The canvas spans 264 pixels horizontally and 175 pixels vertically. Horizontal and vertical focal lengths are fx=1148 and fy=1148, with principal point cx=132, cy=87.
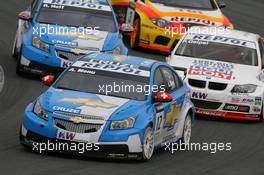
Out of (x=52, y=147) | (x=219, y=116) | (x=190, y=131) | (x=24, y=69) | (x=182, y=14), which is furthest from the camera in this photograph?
(x=182, y=14)

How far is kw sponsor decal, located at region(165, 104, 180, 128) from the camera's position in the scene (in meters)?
17.5

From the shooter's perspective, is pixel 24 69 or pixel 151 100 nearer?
pixel 151 100

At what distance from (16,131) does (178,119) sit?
2566mm

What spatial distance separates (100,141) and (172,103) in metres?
2.07

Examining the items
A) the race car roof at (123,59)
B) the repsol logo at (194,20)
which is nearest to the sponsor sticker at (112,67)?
the race car roof at (123,59)

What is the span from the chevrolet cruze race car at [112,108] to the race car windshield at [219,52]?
451 centimetres

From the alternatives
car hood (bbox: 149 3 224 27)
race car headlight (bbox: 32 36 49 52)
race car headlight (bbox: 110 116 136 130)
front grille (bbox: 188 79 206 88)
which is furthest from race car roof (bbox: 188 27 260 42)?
race car headlight (bbox: 110 116 136 130)

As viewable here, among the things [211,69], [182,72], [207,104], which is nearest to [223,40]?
[211,69]

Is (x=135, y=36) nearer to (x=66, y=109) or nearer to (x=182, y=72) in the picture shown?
(x=182, y=72)

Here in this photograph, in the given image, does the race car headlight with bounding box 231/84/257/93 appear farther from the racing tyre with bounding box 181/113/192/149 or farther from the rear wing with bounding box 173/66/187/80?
the racing tyre with bounding box 181/113/192/149

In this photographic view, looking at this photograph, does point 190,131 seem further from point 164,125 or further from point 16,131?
point 16,131

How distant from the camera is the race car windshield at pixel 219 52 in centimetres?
2273

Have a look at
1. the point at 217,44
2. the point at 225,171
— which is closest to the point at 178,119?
the point at 225,171

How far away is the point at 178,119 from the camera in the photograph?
1805 cm
